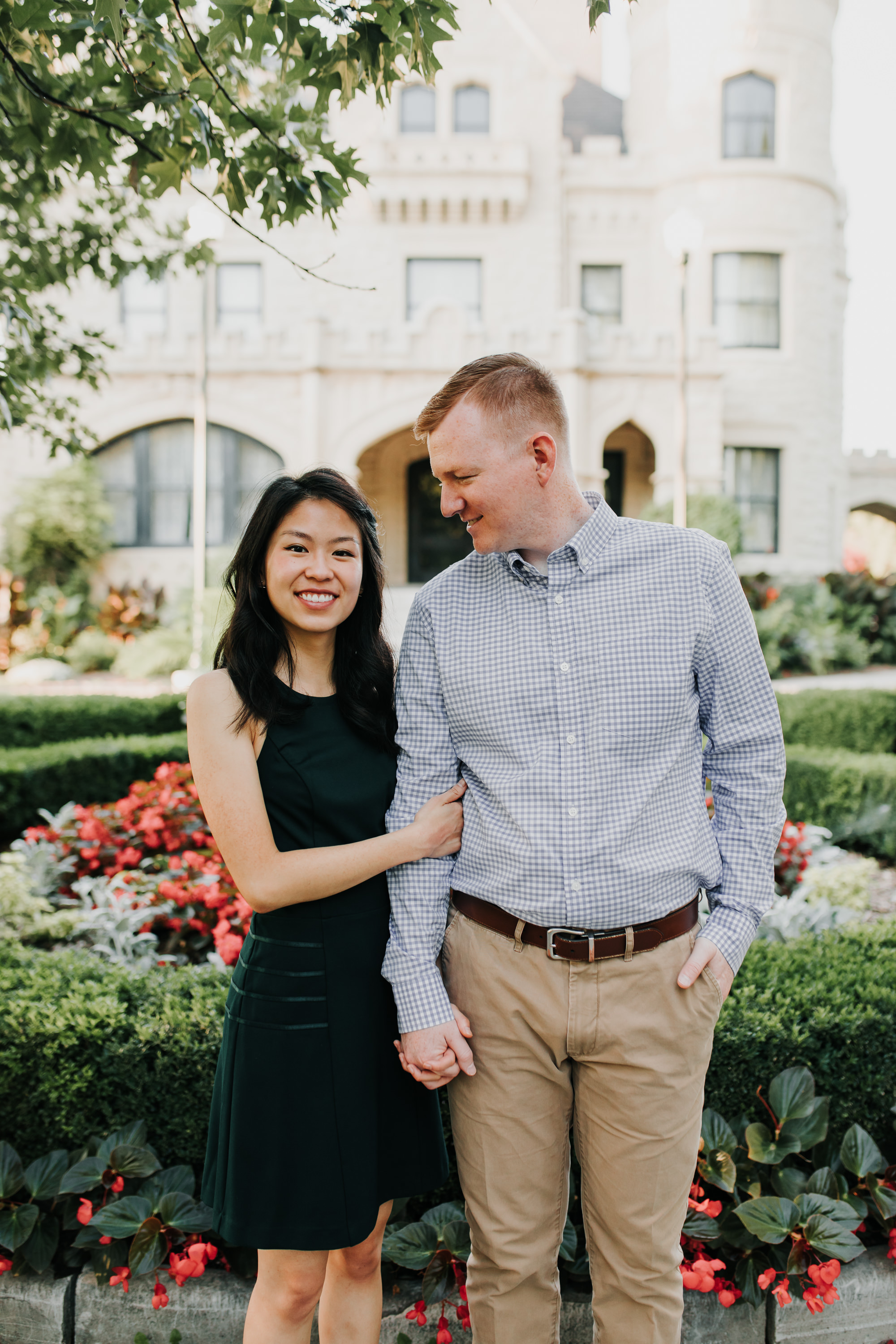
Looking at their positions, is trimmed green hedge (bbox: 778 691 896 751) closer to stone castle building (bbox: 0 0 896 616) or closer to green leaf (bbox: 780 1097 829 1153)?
green leaf (bbox: 780 1097 829 1153)

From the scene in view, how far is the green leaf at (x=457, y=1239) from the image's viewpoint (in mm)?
2348

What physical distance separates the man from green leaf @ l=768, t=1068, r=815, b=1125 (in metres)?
0.71

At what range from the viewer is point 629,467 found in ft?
64.6

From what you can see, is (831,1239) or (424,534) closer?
(831,1239)

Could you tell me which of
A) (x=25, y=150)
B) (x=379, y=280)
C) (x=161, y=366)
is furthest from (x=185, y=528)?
(x=25, y=150)

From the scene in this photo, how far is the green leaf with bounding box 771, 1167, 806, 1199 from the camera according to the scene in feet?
8.21

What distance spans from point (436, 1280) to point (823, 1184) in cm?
109

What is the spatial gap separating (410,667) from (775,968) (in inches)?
68.0

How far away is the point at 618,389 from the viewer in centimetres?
1747

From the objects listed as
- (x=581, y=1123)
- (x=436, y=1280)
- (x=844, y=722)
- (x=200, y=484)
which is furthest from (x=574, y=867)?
(x=200, y=484)

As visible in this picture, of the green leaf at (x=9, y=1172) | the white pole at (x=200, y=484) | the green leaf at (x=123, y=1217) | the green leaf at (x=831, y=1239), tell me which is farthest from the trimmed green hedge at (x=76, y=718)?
the green leaf at (x=831, y=1239)

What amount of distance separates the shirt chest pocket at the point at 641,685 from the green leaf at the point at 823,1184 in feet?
4.85

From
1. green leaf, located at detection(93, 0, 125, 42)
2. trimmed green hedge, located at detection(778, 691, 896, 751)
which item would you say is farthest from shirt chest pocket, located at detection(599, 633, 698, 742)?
trimmed green hedge, located at detection(778, 691, 896, 751)

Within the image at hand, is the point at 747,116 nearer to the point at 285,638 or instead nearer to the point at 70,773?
the point at 70,773
